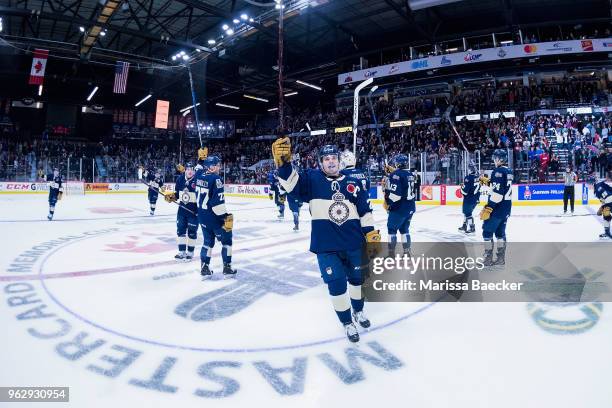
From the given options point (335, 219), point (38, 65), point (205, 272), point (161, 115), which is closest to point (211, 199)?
point (205, 272)

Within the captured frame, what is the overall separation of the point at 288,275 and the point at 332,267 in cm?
225

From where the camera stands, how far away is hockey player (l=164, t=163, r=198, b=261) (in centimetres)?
598

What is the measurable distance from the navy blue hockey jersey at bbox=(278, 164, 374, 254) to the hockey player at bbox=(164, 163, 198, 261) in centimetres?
331

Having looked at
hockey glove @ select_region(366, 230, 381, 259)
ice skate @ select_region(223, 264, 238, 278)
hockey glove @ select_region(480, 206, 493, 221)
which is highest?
hockey glove @ select_region(480, 206, 493, 221)

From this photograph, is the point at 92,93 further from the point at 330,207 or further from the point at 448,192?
the point at 330,207

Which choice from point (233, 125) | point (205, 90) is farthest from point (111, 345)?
point (233, 125)

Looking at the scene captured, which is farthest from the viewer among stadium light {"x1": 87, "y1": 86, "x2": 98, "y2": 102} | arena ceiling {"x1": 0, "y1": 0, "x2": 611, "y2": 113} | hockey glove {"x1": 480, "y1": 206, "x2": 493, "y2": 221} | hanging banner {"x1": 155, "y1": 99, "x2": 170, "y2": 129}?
stadium light {"x1": 87, "y1": 86, "x2": 98, "y2": 102}

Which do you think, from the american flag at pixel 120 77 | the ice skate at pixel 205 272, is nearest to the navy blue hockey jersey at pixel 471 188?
the ice skate at pixel 205 272

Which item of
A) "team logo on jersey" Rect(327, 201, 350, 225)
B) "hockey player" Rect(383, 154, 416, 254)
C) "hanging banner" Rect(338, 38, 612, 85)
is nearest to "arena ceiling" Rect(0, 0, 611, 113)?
"hanging banner" Rect(338, 38, 612, 85)

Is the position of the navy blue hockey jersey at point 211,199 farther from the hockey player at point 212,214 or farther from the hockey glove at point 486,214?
the hockey glove at point 486,214

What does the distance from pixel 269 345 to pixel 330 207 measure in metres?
1.25

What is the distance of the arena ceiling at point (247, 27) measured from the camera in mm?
17219

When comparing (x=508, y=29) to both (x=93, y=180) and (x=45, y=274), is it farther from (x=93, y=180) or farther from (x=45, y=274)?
(x=93, y=180)

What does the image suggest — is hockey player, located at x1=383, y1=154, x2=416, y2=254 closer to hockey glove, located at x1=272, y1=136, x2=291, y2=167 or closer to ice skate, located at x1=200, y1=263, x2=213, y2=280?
ice skate, located at x1=200, y1=263, x2=213, y2=280
